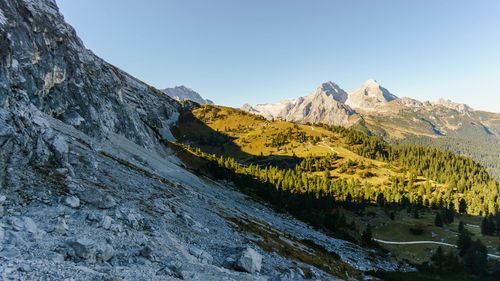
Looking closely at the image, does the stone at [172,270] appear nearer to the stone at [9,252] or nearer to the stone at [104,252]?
the stone at [104,252]

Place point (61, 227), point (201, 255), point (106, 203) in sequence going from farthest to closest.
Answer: point (106, 203), point (201, 255), point (61, 227)

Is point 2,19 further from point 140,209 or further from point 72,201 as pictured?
point 140,209

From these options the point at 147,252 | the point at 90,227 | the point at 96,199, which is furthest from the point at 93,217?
the point at 147,252

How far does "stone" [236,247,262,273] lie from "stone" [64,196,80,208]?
46.4 ft

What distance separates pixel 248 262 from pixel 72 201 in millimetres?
15456

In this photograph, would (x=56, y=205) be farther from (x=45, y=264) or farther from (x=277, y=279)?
(x=277, y=279)

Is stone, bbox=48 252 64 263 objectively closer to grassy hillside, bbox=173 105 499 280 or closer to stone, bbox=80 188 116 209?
stone, bbox=80 188 116 209

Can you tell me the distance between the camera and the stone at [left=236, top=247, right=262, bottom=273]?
20.5 meters

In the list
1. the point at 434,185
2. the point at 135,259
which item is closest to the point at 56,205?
the point at 135,259

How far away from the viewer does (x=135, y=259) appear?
1510 cm

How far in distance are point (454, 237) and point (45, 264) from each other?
111 metres

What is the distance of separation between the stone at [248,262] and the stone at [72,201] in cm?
1415

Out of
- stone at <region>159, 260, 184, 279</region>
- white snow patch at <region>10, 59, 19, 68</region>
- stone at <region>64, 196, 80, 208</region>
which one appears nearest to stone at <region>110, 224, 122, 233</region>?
stone at <region>64, 196, 80, 208</region>

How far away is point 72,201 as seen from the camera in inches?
719
